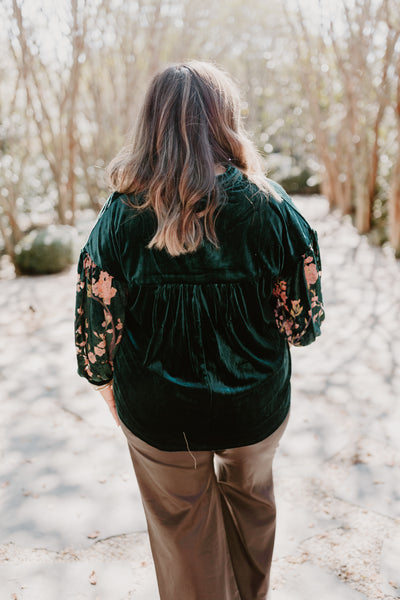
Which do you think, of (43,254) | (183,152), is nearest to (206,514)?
(183,152)

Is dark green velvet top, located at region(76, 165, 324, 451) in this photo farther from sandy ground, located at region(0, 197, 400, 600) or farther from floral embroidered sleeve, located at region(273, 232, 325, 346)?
sandy ground, located at region(0, 197, 400, 600)

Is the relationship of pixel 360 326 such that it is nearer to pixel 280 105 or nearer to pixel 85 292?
pixel 85 292

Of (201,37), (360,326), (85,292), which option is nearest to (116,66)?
(201,37)

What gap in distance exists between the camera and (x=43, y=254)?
6.92m

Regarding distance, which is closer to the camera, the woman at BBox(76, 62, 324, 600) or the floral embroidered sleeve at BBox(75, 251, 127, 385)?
the woman at BBox(76, 62, 324, 600)

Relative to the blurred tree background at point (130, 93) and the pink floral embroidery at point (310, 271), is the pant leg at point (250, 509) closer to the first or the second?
the pink floral embroidery at point (310, 271)

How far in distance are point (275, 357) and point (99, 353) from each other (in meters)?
0.55

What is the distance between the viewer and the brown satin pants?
1.41 metres

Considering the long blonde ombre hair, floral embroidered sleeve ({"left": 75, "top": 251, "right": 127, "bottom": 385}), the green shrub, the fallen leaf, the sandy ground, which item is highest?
the long blonde ombre hair

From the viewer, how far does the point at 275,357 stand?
4.66 ft

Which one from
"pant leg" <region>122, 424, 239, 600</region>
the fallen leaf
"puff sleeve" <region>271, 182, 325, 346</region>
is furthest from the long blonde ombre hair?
the fallen leaf

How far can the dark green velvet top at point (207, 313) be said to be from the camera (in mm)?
1247

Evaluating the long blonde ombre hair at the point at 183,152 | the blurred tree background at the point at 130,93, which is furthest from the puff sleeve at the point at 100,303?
the blurred tree background at the point at 130,93

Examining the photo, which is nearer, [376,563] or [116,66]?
[376,563]
